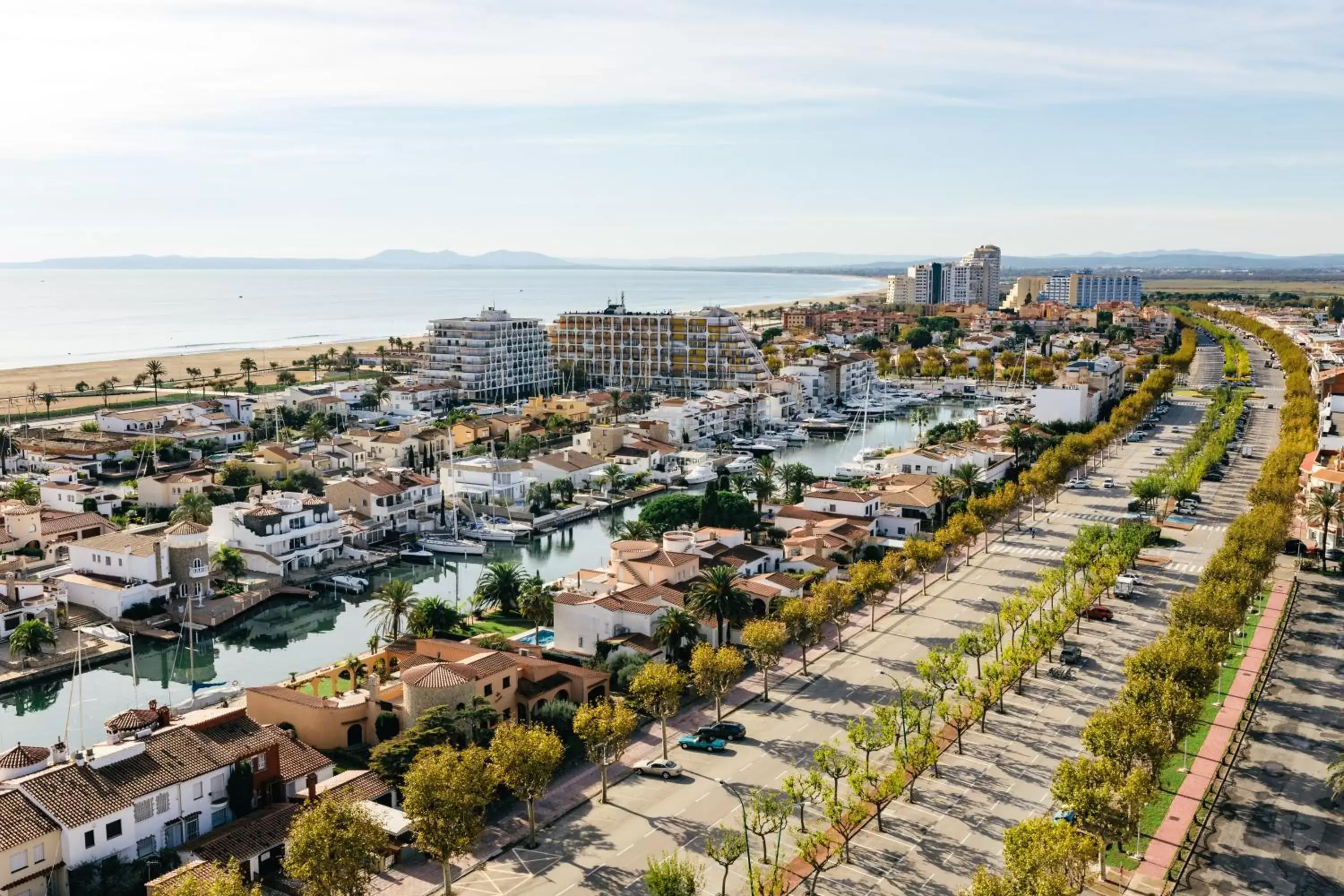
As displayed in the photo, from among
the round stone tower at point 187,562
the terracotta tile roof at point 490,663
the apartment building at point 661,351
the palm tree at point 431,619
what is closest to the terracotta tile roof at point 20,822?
the terracotta tile roof at point 490,663

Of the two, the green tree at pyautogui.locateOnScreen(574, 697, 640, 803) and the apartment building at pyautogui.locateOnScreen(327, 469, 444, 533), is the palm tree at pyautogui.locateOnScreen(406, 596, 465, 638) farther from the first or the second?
the apartment building at pyautogui.locateOnScreen(327, 469, 444, 533)

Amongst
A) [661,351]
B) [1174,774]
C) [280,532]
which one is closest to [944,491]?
[1174,774]

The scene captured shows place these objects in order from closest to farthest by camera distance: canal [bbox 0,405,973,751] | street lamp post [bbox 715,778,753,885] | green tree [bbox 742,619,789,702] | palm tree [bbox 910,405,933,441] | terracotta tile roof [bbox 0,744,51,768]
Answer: street lamp post [bbox 715,778,753,885] → terracotta tile roof [bbox 0,744,51,768] → green tree [bbox 742,619,789,702] → canal [bbox 0,405,973,751] → palm tree [bbox 910,405,933,441]

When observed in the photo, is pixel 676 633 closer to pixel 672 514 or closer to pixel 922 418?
pixel 672 514

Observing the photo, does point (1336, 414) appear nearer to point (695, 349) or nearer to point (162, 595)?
point (695, 349)

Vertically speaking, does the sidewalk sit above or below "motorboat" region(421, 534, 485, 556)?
above

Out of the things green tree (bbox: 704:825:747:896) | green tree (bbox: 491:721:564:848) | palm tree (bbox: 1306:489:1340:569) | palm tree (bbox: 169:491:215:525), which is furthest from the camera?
palm tree (bbox: 169:491:215:525)

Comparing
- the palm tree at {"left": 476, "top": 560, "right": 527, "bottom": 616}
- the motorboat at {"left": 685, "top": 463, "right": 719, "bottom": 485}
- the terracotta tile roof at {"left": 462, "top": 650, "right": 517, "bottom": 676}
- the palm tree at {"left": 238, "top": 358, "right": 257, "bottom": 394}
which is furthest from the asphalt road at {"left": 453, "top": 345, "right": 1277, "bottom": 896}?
the palm tree at {"left": 238, "top": 358, "right": 257, "bottom": 394}
